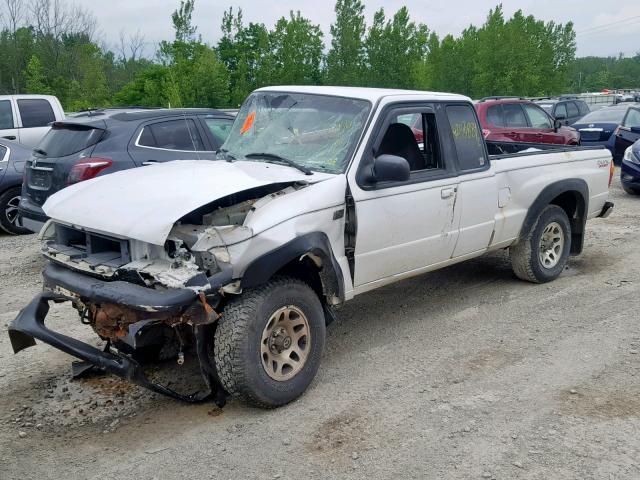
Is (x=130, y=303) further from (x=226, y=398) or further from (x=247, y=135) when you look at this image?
(x=247, y=135)

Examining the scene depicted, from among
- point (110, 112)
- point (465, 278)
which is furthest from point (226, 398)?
point (110, 112)

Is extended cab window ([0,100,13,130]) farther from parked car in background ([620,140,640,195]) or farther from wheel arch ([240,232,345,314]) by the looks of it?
parked car in background ([620,140,640,195])

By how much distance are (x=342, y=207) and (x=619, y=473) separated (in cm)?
230

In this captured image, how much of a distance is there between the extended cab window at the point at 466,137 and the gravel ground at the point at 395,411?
4.55 ft

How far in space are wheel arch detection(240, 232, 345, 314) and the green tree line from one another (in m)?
21.3

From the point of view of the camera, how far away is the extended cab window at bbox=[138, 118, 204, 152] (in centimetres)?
792

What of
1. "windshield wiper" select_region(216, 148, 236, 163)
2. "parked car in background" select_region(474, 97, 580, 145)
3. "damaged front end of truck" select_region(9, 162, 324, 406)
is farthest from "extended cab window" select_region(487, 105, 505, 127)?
"damaged front end of truck" select_region(9, 162, 324, 406)

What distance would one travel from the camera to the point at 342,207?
15.0ft

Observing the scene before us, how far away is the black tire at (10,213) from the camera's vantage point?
9820 mm

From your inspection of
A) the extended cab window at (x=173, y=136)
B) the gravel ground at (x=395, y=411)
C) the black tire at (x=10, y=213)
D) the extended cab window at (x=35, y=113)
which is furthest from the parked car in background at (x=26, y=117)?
the gravel ground at (x=395, y=411)

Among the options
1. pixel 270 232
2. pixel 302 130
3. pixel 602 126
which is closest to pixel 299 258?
pixel 270 232

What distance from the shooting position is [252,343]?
3.98 m

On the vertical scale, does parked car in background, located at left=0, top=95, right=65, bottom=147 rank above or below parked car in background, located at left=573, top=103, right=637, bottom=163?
above

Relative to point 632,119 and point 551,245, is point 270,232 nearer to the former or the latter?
point 551,245
